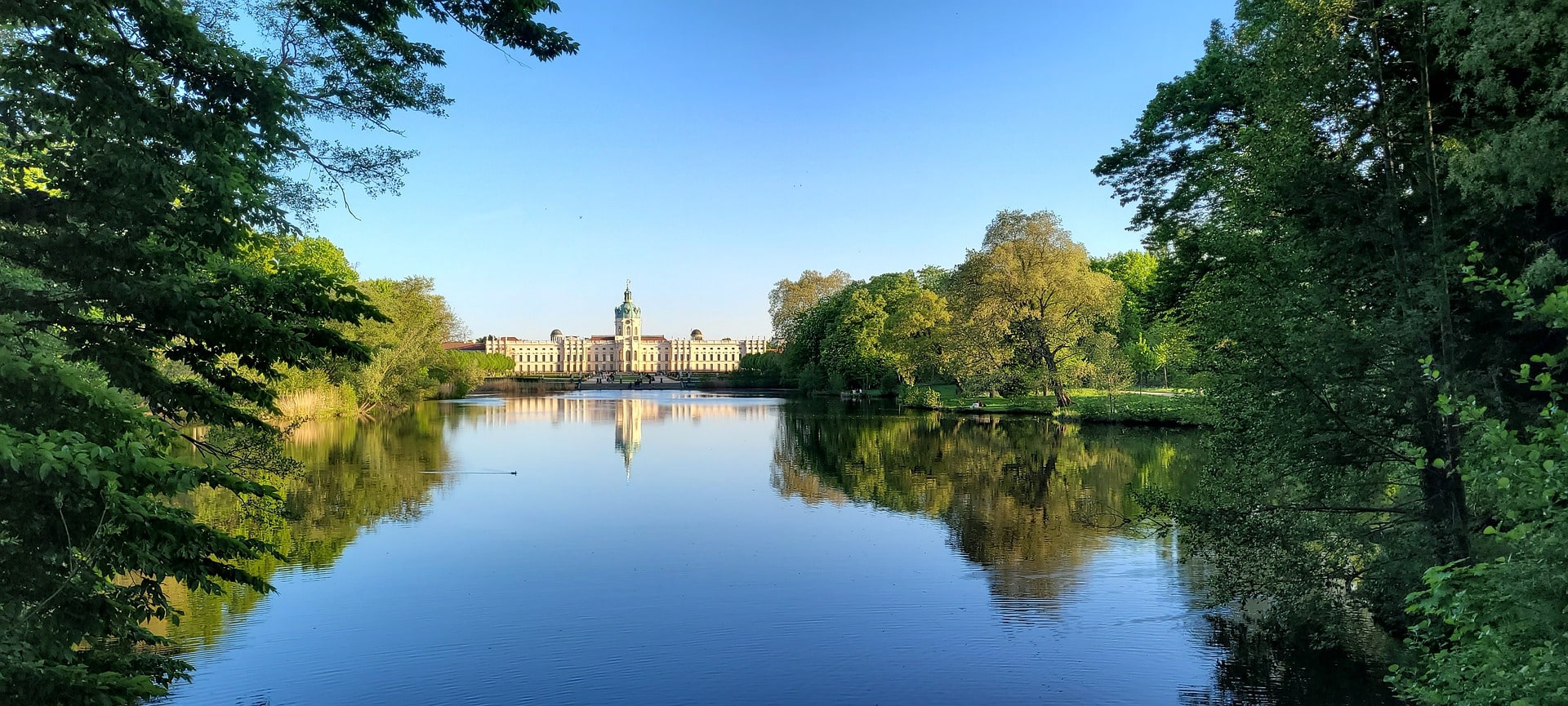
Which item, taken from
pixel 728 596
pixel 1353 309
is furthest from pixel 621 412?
pixel 1353 309

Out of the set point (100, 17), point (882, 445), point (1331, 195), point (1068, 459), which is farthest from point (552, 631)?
point (882, 445)

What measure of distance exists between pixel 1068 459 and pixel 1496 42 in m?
22.6

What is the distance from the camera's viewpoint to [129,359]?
7.33 metres

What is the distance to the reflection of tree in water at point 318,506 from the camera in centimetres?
1305

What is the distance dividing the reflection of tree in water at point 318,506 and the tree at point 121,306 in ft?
9.15

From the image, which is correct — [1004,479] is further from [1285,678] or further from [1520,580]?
[1520,580]

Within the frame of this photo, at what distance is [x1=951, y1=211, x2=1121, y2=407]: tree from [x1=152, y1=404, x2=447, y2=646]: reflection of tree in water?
26.9 meters

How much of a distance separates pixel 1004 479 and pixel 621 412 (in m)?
39.6

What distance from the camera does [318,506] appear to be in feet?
70.7

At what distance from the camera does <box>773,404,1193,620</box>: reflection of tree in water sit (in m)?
16.3

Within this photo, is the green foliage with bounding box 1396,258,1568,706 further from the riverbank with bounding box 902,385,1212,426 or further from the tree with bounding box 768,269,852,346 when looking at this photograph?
the tree with bounding box 768,269,852,346

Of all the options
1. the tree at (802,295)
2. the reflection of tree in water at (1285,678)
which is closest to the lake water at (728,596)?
the reflection of tree in water at (1285,678)

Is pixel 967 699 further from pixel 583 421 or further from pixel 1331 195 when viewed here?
pixel 583 421

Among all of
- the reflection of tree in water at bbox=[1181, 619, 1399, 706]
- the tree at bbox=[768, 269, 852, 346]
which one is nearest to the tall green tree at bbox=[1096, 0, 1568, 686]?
the reflection of tree in water at bbox=[1181, 619, 1399, 706]
